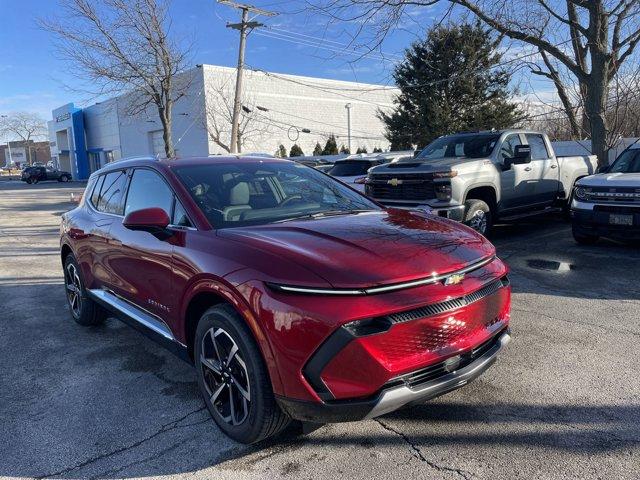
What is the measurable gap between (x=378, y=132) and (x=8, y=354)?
43.9 meters

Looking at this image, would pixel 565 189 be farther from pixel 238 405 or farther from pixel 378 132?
pixel 378 132

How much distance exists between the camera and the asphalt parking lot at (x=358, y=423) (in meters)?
2.80

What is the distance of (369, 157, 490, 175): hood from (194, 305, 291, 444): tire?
5.81 meters

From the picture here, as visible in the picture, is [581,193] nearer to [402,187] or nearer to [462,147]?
[462,147]

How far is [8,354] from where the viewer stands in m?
4.76

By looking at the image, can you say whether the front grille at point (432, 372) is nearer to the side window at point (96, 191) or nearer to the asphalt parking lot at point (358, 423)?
the asphalt parking lot at point (358, 423)

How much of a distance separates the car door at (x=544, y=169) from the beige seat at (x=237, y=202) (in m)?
7.51

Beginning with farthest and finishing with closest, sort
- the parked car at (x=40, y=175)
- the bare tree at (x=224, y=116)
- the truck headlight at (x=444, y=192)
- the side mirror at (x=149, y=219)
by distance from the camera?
the parked car at (x=40, y=175) < the bare tree at (x=224, y=116) < the truck headlight at (x=444, y=192) < the side mirror at (x=149, y=219)

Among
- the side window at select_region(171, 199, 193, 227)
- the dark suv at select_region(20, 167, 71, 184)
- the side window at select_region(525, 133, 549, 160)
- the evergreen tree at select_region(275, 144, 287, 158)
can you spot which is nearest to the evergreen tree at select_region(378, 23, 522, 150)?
the evergreen tree at select_region(275, 144, 287, 158)

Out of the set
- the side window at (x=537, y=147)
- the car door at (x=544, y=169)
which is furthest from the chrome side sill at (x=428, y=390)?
the side window at (x=537, y=147)

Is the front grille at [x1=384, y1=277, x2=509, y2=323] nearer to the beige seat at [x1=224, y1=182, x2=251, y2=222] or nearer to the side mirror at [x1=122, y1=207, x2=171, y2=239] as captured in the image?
the beige seat at [x1=224, y1=182, x2=251, y2=222]

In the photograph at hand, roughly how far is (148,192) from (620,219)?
678cm

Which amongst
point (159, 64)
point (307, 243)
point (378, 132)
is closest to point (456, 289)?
point (307, 243)

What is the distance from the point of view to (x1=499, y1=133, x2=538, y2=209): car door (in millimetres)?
9094
